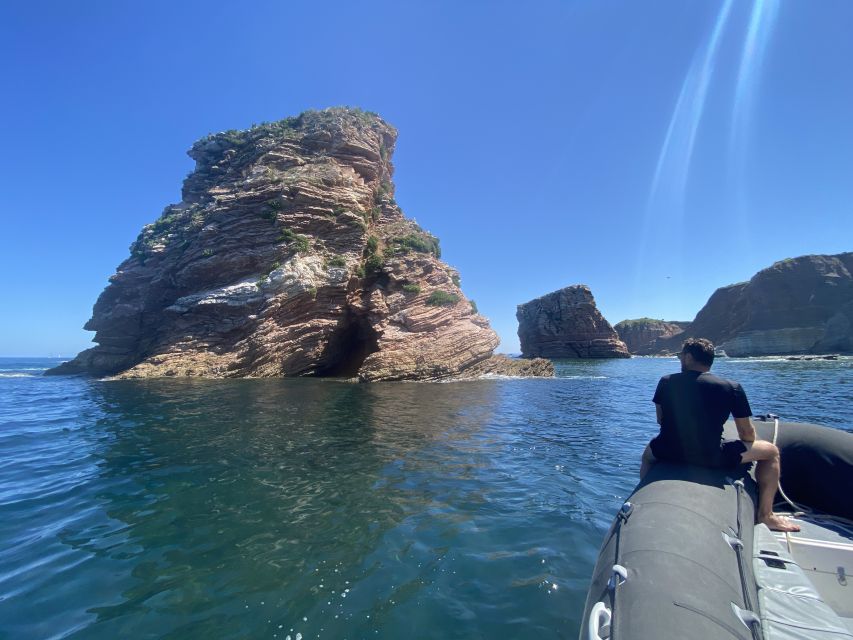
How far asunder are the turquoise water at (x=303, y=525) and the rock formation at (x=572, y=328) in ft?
212

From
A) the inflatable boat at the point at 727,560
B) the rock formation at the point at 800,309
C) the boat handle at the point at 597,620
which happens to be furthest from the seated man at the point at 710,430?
the rock formation at the point at 800,309

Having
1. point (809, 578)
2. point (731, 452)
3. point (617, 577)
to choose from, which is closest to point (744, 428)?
point (731, 452)

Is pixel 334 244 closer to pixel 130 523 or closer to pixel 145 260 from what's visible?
pixel 145 260

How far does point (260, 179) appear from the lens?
98.5ft

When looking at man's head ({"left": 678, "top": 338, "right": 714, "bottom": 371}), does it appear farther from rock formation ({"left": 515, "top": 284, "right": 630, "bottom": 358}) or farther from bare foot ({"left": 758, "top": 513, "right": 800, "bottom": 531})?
rock formation ({"left": 515, "top": 284, "right": 630, "bottom": 358})

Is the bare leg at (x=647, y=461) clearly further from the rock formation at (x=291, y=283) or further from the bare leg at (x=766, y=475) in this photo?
the rock formation at (x=291, y=283)

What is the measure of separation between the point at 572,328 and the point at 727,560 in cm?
7606

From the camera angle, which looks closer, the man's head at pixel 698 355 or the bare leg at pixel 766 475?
the bare leg at pixel 766 475

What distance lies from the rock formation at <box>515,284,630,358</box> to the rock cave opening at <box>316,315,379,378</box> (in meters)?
53.1

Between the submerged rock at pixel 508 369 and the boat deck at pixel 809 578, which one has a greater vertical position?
the submerged rock at pixel 508 369

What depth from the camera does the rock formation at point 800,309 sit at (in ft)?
181

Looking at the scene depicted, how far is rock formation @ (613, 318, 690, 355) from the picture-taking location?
101 m

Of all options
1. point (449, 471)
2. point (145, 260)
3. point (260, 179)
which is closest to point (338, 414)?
point (449, 471)

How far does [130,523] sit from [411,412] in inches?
355
